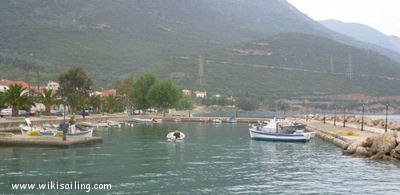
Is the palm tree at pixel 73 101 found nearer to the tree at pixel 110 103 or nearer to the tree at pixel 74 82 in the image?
the tree at pixel 74 82

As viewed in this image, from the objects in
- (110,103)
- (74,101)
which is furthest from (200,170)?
(110,103)

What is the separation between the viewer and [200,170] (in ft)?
141

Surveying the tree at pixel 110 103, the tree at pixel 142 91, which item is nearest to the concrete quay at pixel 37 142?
the tree at pixel 110 103

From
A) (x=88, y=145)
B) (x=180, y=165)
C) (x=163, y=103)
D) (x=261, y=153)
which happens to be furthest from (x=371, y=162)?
(x=163, y=103)

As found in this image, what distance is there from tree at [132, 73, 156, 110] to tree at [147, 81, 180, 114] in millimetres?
3036

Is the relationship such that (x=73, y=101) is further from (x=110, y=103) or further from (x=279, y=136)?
(x=279, y=136)

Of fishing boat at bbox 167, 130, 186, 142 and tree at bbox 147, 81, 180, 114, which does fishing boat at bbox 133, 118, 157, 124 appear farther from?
fishing boat at bbox 167, 130, 186, 142

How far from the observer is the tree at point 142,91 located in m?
152

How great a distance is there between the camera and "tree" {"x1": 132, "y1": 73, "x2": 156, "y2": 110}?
152250 millimetres

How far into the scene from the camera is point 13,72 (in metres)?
191

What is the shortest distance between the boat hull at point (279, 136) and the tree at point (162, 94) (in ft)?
233

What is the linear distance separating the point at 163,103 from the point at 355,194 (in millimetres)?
119078

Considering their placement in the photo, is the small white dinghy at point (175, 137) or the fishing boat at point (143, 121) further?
the fishing boat at point (143, 121)

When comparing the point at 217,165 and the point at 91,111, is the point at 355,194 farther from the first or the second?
the point at 91,111
